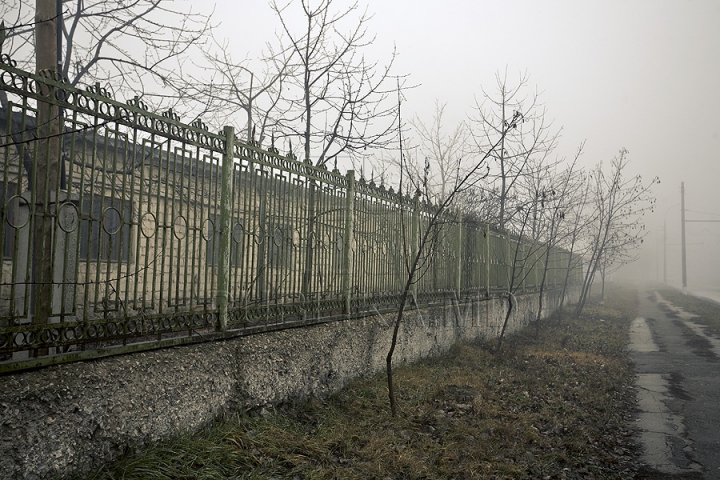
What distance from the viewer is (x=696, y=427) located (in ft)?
20.4

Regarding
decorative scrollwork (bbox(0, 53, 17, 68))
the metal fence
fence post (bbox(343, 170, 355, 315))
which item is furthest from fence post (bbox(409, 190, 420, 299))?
decorative scrollwork (bbox(0, 53, 17, 68))

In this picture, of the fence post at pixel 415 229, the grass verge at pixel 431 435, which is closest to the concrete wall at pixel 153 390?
the grass verge at pixel 431 435

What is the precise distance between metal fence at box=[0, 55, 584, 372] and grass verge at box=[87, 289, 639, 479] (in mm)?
864

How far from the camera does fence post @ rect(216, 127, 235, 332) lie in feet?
15.9

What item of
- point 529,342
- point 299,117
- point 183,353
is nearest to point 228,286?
point 183,353

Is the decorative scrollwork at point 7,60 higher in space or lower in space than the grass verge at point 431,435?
higher

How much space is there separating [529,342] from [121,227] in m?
11.4

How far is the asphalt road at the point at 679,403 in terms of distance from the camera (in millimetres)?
5078

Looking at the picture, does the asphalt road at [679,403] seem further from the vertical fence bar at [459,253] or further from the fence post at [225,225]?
the fence post at [225,225]

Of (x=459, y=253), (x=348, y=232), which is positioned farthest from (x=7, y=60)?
(x=459, y=253)

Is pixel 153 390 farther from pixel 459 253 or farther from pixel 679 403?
pixel 459 253

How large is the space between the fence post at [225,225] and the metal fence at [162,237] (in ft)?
0.03

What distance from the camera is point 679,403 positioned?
743cm

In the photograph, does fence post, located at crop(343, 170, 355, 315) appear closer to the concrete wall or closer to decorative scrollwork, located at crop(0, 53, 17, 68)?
the concrete wall
